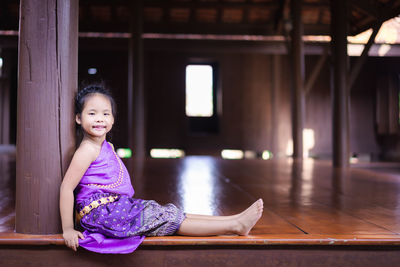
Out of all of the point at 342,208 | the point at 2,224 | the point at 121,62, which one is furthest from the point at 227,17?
the point at 2,224

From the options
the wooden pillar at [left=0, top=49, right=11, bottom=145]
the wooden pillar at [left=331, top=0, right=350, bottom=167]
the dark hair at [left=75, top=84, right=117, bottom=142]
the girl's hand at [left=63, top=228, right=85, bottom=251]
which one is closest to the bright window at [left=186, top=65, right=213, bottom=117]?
the wooden pillar at [left=0, top=49, right=11, bottom=145]

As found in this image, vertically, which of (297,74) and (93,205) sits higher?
(297,74)

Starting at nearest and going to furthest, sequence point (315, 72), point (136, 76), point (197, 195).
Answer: point (197, 195) → point (136, 76) → point (315, 72)

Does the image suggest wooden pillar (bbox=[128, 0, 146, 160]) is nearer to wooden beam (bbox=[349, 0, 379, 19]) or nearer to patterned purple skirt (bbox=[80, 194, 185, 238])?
wooden beam (bbox=[349, 0, 379, 19])

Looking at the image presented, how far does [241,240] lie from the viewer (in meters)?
1.68

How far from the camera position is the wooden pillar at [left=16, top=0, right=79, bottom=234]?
5.65ft

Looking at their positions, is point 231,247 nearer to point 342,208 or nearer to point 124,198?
point 124,198

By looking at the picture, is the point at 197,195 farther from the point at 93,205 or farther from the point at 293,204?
the point at 93,205

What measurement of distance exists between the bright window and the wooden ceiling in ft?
6.33

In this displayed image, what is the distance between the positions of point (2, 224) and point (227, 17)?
9597 mm

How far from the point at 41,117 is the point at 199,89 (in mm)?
10648

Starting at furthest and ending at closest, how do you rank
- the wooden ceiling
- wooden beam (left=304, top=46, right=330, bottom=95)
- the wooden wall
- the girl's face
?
the wooden wall < the wooden ceiling < wooden beam (left=304, top=46, right=330, bottom=95) < the girl's face

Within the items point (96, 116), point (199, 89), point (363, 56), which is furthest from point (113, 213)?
point (199, 89)

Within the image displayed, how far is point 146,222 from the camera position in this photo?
1.68m
